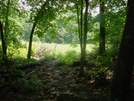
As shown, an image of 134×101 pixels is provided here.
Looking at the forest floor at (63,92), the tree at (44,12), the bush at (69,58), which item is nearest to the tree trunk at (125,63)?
the forest floor at (63,92)

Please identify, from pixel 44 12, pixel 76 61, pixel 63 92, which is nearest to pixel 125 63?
pixel 63 92

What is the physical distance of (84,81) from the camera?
7.96 m

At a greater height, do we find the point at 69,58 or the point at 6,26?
the point at 6,26

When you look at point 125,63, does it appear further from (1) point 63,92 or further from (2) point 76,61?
(2) point 76,61

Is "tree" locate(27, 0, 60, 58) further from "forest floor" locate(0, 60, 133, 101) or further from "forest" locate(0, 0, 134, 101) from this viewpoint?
"forest floor" locate(0, 60, 133, 101)

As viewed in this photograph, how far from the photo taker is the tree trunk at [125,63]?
430 centimetres

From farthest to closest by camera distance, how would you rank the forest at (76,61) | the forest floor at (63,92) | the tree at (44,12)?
1. the tree at (44,12)
2. the forest floor at (63,92)
3. the forest at (76,61)

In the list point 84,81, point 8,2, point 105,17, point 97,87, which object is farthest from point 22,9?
point 97,87

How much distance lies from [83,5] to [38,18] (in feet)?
9.35

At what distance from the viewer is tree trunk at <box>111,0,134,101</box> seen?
169 inches

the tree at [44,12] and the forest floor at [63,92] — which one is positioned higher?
the tree at [44,12]

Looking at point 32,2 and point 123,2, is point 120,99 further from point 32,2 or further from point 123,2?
point 32,2

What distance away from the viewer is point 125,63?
4.48m

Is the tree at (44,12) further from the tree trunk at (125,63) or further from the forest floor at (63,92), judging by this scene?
the tree trunk at (125,63)
